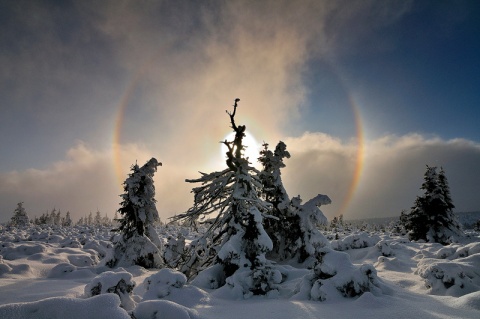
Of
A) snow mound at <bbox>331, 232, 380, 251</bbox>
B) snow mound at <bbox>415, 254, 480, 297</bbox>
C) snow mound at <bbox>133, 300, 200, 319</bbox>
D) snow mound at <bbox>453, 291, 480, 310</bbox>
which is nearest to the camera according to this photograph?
snow mound at <bbox>133, 300, 200, 319</bbox>

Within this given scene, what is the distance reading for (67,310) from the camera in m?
3.25

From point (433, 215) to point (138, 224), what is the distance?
2820 centimetres

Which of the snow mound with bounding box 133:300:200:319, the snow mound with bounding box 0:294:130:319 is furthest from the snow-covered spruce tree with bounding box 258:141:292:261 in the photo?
the snow mound with bounding box 0:294:130:319

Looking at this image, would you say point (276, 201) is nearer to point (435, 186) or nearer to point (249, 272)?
point (249, 272)

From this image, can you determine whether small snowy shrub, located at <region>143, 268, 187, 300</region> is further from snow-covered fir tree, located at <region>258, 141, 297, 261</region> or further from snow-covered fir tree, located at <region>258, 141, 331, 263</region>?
snow-covered fir tree, located at <region>258, 141, 297, 261</region>

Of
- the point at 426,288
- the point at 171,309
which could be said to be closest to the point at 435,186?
the point at 426,288

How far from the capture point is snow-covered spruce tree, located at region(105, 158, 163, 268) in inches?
691

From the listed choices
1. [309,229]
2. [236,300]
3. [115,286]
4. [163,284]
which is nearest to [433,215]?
[309,229]

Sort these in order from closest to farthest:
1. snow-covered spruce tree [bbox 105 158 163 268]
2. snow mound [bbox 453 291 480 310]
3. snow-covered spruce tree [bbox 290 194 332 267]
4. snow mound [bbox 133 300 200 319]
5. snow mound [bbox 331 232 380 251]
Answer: snow mound [bbox 133 300 200 319], snow mound [bbox 453 291 480 310], snow-covered spruce tree [bbox 290 194 332 267], snow-covered spruce tree [bbox 105 158 163 268], snow mound [bbox 331 232 380 251]

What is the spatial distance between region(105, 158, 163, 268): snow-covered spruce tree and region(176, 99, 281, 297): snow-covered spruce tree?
29.8 feet

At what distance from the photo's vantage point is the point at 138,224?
18328mm

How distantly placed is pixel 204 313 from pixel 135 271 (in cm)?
1221

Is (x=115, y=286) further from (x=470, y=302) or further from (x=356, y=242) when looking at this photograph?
(x=356, y=242)

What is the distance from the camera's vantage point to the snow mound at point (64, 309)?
3098 millimetres
